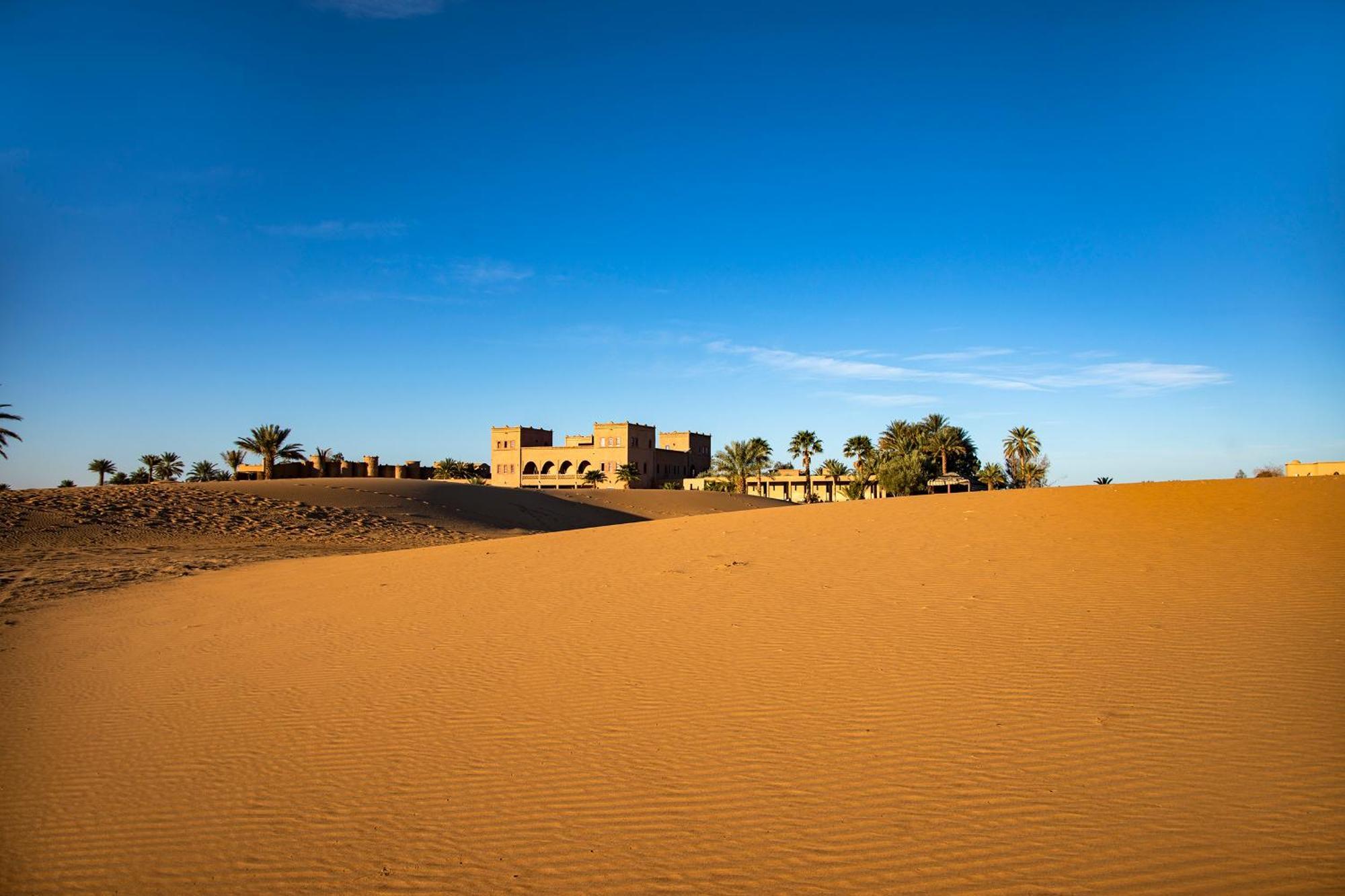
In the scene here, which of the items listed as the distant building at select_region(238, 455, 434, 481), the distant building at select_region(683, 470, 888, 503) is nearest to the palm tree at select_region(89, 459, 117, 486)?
the distant building at select_region(238, 455, 434, 481)

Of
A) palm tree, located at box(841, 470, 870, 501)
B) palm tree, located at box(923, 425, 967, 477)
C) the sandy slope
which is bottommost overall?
the sandy slope

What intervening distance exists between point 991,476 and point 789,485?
85.6ft

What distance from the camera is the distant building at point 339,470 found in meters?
71.5

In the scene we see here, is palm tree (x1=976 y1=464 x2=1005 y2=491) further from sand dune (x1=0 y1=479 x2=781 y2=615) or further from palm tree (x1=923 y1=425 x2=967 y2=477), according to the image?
sand dune (x1=0 y1=479 x2=781 y2=615)

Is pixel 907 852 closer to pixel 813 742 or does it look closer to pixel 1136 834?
pixel 1136 834

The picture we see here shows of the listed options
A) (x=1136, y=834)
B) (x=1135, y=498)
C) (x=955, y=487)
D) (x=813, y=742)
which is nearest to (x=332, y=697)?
(x=813, y=742)

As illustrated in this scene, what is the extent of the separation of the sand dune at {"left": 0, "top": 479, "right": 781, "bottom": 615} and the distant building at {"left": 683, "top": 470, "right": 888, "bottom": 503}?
35.1m

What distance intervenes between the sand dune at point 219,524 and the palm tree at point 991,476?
3485 cm

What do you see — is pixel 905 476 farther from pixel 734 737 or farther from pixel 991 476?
pixel 734 737

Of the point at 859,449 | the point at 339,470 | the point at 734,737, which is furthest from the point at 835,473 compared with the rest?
the point at 734,737

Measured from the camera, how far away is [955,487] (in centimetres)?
7144

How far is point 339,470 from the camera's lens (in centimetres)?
8162

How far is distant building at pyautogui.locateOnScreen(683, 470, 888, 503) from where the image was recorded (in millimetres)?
86500

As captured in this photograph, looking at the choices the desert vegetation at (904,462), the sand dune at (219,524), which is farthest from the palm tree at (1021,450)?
the sand dune at (219,524)
